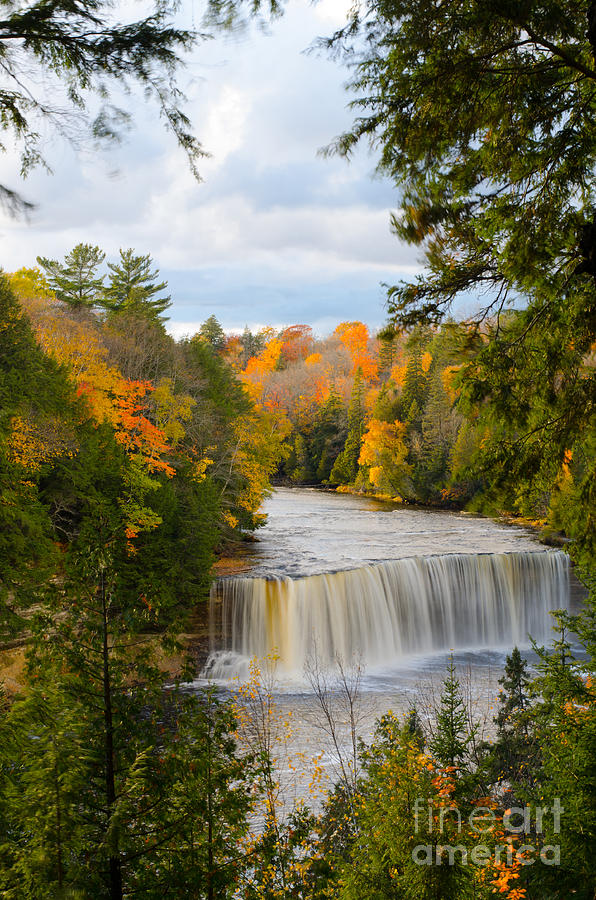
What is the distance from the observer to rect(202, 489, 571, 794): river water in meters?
14.6

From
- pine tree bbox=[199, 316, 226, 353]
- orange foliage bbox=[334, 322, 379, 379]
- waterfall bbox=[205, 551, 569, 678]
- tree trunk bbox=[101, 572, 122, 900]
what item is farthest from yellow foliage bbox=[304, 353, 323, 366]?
tree trunk bbox=[101, 572, 122, 900]

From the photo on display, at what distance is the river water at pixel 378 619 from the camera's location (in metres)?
14.6

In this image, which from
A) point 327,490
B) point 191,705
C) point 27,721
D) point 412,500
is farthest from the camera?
point 327,490

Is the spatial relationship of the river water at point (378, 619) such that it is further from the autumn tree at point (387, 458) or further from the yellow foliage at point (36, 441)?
the autumn tree at point (387, 458)

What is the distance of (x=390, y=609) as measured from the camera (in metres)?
18.8

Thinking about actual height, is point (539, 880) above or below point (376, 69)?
below

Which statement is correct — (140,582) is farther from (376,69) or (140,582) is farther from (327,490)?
(327,490)

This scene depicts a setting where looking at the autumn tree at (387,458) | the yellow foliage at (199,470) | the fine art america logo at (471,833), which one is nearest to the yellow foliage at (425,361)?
the autumn tree at (387,458)

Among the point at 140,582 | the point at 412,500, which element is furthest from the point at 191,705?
the point at 412,500

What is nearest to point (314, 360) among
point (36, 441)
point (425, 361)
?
point (425, 361)

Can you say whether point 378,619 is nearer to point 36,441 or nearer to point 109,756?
point 36,441

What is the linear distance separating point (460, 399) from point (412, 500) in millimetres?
36884

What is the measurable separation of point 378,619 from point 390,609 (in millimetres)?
656

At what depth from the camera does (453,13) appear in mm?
3455
